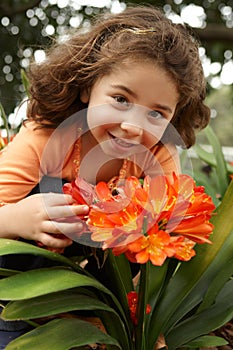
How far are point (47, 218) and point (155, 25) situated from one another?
402mm

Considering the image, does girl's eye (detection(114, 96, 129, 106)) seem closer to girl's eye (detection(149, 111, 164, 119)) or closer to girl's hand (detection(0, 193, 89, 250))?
girl's eye (detection(149, 111, 164, 119))

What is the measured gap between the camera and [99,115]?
32.8 inches

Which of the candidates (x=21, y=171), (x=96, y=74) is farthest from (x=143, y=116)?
(x=21, y=171)

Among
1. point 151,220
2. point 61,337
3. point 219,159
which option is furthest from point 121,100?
point 219,159

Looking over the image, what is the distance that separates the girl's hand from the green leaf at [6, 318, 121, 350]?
113 mm

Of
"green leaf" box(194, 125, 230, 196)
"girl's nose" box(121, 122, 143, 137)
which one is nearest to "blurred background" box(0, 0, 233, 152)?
"green leaf" box(194, 125, 230, 196)

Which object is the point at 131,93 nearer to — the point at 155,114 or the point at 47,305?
the point at 155,114

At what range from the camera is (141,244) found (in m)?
0.62

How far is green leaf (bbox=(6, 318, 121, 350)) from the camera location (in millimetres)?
684

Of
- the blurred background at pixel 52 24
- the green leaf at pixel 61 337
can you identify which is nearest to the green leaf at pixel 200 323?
the green leaf at pixel 61 337

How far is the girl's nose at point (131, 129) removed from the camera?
2.56 ft

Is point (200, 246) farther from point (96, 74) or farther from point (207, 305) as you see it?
point (96, 74)

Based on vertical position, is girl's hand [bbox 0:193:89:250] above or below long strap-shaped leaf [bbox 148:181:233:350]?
above

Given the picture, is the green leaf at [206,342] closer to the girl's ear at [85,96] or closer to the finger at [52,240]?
the finger at [52,240]
